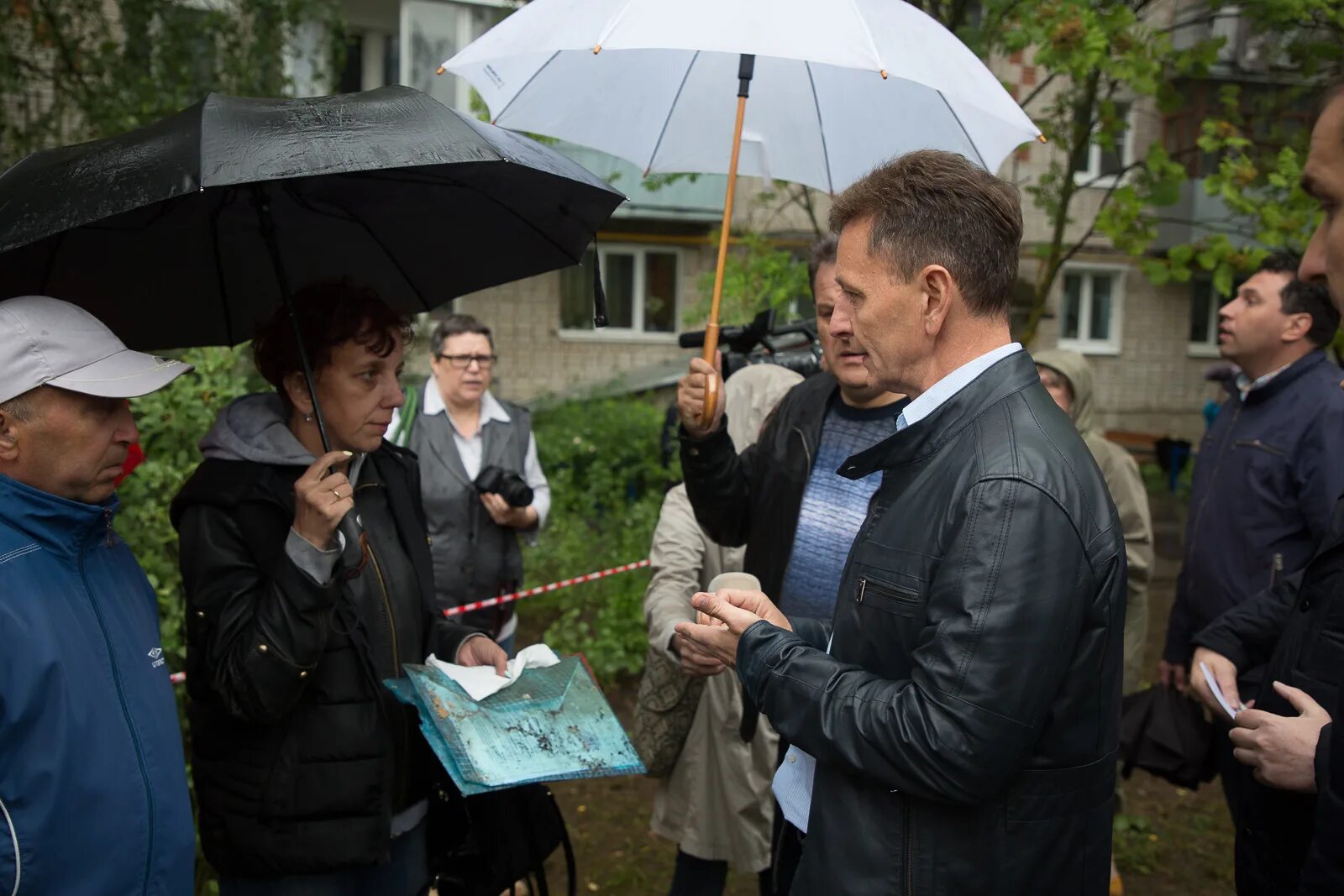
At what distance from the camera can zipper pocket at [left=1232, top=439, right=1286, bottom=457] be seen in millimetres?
3781

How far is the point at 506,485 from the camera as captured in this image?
4543 millimetres

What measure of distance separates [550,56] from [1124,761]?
111 inches

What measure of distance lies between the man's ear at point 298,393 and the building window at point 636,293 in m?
13.6

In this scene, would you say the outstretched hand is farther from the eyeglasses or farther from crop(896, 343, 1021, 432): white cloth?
the eyeglasses

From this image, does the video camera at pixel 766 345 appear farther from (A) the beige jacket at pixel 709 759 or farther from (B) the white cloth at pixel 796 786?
(B) the white cloth at pixel 796 786

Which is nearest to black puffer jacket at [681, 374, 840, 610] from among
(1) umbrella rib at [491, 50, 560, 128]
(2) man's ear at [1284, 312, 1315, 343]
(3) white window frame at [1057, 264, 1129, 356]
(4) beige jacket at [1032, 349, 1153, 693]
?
(1) umbrella rib at [491, 50, 560, 128]

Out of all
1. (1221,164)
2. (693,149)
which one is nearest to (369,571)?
(693,149)

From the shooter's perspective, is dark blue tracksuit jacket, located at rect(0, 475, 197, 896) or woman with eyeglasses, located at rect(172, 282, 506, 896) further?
woman with eyeglasses, located at rect(172, 282, 506, 896)

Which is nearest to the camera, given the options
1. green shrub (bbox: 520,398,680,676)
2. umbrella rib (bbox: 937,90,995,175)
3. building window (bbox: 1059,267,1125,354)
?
umbrella rib (bbox: 937,90,995,175)

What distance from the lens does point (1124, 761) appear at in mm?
3486

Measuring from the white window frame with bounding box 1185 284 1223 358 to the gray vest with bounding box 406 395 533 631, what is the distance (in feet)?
58.7

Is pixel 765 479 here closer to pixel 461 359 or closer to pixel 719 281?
pixel 719 281

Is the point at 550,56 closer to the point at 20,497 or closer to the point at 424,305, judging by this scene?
the point at 424,305

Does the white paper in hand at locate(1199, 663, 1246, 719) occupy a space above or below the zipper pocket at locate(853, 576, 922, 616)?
below
